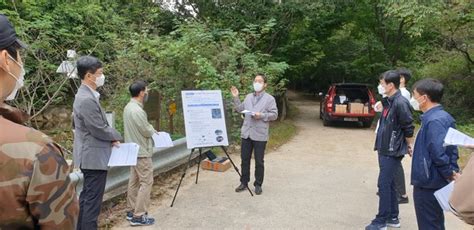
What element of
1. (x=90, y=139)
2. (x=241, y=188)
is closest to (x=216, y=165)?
(x=241, y=188)

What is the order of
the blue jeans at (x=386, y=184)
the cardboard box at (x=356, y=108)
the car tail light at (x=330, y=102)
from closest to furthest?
the blue jeans at (x=386, y=184) → the cardboard box at (x=356, y=108) → the car tail light at (x=330, y=102)

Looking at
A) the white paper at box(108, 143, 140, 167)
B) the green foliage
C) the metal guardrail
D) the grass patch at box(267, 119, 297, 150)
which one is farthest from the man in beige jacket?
the grass patch at box(267, 119, 297, 150)

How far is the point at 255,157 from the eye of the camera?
20.1ft

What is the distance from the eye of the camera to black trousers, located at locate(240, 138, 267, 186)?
6102 millimetres

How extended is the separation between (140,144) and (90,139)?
941mm

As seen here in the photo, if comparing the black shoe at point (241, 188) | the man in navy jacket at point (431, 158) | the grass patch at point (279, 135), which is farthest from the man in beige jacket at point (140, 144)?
the grass patch at point (279, 135)

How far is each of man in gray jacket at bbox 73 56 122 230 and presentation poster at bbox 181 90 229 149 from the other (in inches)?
77.5

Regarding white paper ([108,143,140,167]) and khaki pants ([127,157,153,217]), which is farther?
khaki pants ([127,157,153,217])

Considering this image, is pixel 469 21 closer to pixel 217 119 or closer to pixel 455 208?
pixel 217 119

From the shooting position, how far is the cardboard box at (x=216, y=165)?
7.48 m

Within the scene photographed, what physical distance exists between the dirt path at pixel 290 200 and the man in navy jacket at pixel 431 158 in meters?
1.42

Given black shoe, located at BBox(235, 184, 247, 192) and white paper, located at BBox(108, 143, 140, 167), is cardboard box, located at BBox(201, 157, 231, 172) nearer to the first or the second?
black shoe, located at BBox(235, 184, 247, 192)

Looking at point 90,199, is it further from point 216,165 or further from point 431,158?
point 216,165

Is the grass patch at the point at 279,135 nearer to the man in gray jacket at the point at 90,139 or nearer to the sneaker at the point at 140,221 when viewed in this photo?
the sneaker at the point at 140,221
